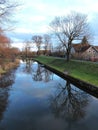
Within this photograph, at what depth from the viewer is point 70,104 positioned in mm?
17672

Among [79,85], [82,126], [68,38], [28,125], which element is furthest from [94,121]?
[68,38]

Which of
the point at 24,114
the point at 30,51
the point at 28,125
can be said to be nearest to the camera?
the point at 28,125

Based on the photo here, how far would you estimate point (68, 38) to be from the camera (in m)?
51.2

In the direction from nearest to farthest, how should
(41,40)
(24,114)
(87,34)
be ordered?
1. (24,114)
2. (87,34)
3. (41,40)

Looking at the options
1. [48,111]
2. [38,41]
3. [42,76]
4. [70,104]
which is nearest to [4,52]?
[42,76]

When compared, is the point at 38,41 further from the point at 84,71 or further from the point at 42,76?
the point at 84,71

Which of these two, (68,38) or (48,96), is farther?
(68,38)

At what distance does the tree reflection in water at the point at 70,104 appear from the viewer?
47.7 ft

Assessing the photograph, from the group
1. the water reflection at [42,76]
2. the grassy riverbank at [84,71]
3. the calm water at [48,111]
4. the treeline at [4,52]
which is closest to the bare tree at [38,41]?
the treeline at [4,52]

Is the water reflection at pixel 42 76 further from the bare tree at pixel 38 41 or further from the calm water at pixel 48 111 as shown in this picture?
the bare tree at pixel 38 41

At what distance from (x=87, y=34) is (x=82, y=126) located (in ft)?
134

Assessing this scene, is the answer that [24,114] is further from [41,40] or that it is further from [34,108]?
[41,40]

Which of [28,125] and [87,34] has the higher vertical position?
[87,34]

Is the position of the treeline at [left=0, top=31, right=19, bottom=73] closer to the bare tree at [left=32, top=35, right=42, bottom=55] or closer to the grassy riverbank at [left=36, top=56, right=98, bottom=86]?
the grassy riverbank at [left=36, top=56, right=98, bottom=86]
